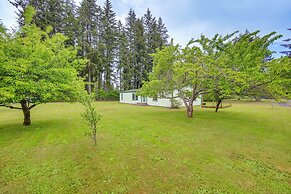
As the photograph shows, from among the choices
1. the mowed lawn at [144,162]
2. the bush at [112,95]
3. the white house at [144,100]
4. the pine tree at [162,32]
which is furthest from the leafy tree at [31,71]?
the pine tree at [162,32]

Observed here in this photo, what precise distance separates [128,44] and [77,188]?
3197cm

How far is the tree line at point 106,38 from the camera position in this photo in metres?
27.1

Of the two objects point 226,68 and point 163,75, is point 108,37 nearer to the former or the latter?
point 163,75

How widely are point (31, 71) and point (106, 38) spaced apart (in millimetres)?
26328

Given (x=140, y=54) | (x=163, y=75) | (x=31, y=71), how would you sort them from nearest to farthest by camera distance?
(x=31, y=71) → (x=163, y=75) → (x=140, y=54)

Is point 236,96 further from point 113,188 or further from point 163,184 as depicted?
point 113,188

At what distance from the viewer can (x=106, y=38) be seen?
31.1m

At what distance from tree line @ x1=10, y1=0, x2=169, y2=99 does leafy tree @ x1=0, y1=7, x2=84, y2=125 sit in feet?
62.5

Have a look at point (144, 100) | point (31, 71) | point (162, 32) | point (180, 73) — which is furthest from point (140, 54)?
point (31, 71)

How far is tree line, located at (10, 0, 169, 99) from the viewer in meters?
27.1

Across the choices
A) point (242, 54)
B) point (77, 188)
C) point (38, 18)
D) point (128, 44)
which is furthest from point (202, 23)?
point (38, 18)

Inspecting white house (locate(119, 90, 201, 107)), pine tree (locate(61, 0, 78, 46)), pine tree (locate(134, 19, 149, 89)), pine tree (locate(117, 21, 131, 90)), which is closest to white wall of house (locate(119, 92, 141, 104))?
white house (locate(119, 90, 201, 107))

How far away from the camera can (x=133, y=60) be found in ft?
107

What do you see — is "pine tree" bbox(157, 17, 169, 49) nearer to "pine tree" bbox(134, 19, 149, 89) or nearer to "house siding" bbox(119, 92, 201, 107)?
"pine tree" bbox(134, 19, 149, 89)
